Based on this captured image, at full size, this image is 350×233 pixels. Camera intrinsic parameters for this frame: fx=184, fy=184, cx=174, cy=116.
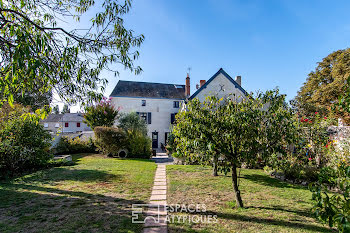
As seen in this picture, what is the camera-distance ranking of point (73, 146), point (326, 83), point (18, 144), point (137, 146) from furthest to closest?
point (326, 83) < point (73, 146) < point (137, 146) < point (18, 144)

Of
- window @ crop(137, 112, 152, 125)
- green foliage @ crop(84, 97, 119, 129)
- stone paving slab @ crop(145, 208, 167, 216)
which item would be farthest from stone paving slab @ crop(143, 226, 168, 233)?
window @ crop(137, 112, 152, 125)

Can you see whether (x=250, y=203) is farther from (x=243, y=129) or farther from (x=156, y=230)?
(x=156, y=230)

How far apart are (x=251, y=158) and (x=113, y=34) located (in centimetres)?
483

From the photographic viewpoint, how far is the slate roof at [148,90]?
24648mm

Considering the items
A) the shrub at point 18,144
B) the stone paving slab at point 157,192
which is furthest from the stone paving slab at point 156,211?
the shrub at point 18,144

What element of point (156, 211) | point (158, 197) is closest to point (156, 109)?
point (158, 197)

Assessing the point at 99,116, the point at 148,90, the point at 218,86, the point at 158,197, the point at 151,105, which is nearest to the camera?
the point at 158,197

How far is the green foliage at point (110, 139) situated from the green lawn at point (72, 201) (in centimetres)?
627

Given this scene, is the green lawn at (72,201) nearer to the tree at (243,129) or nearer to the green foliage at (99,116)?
the tree at (243,129)

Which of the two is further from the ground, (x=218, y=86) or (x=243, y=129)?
(x=218, y=86)

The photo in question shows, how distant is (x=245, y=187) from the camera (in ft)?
23.0

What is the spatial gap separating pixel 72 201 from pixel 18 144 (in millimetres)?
5360

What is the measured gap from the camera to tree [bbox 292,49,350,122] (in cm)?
1877

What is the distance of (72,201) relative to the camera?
5391mm
